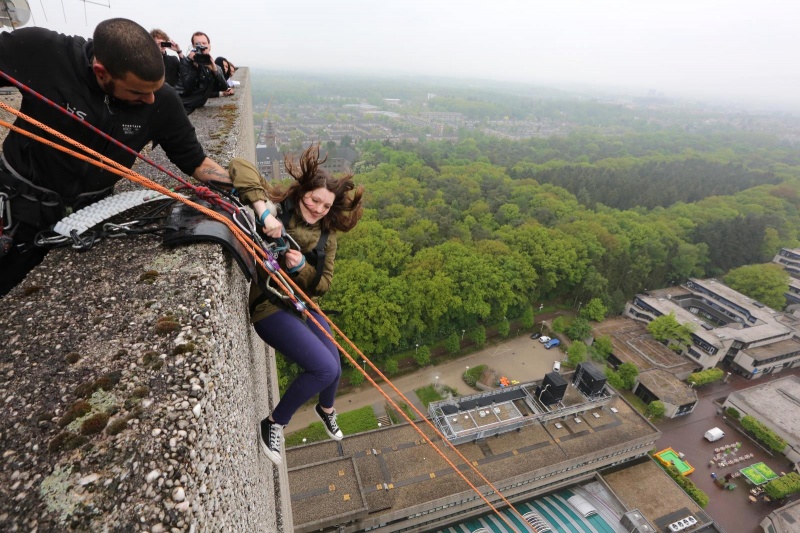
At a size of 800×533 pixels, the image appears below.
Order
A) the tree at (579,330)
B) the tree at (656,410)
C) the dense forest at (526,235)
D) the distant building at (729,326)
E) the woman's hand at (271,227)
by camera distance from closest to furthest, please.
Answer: the woman's hand at (271,227), the tree at (656,410), the dense forest at (526,235), the distant building at (729,326), the tree at (579,330)

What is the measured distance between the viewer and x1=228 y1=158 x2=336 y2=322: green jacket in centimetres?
285

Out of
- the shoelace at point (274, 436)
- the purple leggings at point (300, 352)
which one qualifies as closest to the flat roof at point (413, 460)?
the shoelace at point (274, 436)

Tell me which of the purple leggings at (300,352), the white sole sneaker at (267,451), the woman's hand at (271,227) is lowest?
the white sole sneaker at (267,451)

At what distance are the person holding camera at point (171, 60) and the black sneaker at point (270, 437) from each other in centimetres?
565

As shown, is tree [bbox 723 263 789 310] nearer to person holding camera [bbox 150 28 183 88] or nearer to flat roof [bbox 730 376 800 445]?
flat roof [bbox 730 376 800 445]

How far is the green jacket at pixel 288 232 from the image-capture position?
2.85 meters

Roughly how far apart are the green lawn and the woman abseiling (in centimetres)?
1238

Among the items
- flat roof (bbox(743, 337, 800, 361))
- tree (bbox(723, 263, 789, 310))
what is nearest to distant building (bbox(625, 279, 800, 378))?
flat roof (bbox(743, 337, 800, 361))

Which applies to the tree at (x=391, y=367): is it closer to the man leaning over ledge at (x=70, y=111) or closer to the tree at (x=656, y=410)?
the tree at (x=656, y=410)

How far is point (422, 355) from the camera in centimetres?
1911

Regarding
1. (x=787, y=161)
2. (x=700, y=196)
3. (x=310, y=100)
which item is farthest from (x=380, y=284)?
(x=310, y=100)

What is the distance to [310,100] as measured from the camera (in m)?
111

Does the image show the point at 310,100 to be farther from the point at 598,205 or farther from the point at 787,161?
the point at 787,161

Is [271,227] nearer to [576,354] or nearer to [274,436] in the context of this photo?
[274,436]
